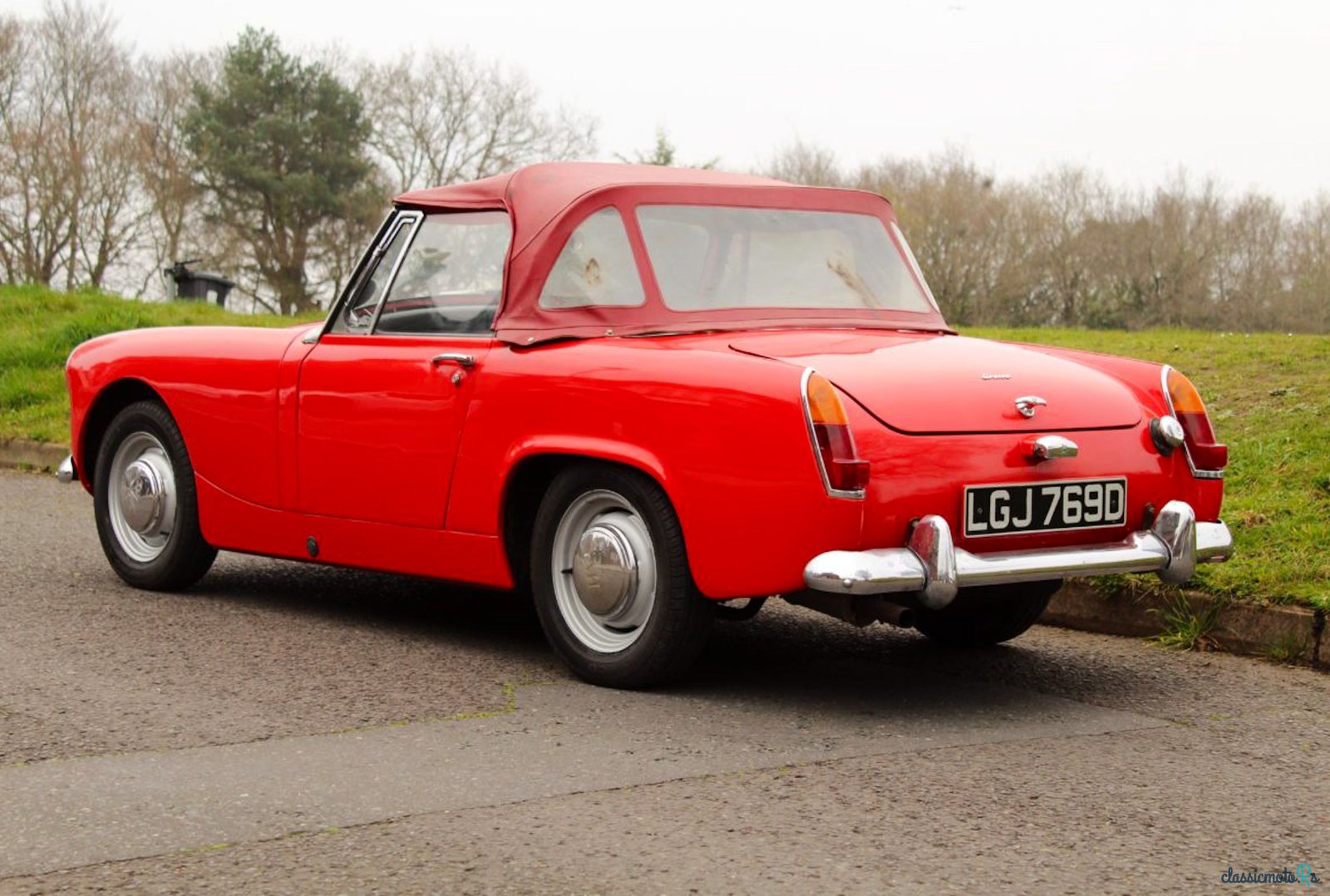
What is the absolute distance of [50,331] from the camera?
52.5 feet

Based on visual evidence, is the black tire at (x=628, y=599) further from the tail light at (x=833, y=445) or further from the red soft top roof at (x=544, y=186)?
the red soft top roof at (x=544, y=186)

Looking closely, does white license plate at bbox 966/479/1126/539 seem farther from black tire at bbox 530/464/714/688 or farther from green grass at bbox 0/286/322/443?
green grass at bbox 0/286/322/443

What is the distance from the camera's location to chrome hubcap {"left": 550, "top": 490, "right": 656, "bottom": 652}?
4895 mm

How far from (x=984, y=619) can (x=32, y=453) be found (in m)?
8.73

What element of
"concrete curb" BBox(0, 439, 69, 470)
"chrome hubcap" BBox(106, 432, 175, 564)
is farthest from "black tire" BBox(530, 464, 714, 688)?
"concrete curb" BBox(0, 439, 69, 470)

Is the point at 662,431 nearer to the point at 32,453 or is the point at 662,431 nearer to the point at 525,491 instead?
the point at 525,491

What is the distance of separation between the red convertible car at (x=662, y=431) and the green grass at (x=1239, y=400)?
96cm

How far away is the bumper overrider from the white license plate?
69 mm

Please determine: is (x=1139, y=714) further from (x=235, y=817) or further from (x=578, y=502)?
(x=235, y=817)

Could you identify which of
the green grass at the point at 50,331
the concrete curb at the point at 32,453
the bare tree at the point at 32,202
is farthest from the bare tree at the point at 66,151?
the concrete curb at the point at 32,453

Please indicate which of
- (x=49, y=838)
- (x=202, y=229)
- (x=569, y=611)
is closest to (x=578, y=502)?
(x=569, y=611)

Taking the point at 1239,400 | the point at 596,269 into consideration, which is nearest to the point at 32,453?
the point at 596,269

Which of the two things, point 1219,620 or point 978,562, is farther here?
point 1219,620

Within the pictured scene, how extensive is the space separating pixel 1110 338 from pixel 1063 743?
10.9 m
